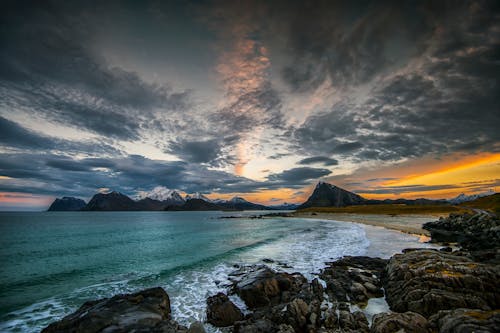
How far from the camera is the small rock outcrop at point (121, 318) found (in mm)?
9172

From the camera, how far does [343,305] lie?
38.2ft

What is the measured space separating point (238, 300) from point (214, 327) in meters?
3.21

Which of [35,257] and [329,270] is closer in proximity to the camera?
[329,270]

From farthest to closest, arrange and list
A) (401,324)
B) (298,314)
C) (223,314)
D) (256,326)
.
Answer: (223,314)
(298,314)
(256,326)
(401,324)

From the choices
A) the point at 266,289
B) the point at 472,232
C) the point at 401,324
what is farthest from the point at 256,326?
the point at 472,232

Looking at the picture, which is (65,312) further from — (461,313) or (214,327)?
(461,313)

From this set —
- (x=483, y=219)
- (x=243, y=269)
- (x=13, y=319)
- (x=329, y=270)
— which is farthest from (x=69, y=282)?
(x=483, y=219)

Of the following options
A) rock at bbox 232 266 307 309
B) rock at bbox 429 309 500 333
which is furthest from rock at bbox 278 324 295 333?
rock at bbox 429 309 500 333

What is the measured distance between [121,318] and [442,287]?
15.5m

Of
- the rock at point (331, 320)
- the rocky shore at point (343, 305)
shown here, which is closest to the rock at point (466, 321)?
the rocky shore at point (343, 305)

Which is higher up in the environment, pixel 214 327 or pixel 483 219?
pixel 483 219

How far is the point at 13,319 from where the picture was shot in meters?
12.4

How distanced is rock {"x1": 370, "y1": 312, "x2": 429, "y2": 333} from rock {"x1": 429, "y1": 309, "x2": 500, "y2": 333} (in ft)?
1.46

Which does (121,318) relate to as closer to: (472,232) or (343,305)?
(343,305)
